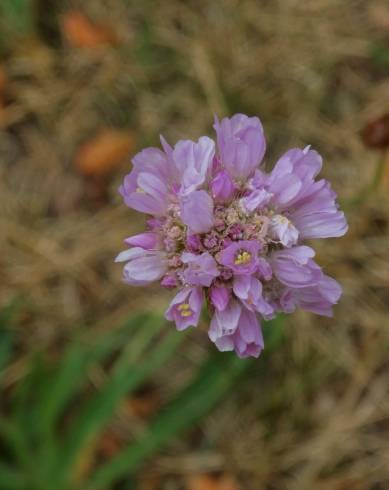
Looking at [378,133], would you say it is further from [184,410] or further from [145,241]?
[184,410]

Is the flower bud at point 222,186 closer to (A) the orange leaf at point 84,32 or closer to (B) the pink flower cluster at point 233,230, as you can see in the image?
(B) the pink flower cluster at point 233,230

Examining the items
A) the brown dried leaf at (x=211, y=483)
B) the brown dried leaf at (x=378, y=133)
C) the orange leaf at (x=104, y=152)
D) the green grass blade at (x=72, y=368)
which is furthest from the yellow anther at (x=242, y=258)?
the orange leaf at (x=104, y=152)

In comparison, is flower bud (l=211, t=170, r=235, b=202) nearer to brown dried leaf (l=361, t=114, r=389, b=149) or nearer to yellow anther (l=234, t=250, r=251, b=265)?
yellow anther (l=234, t=250, r=251, b=265)

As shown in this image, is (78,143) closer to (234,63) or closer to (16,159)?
(16,159)


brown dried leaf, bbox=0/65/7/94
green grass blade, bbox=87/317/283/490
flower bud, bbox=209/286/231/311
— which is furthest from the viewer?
brown dried leaf, bbox=0/65/7/94

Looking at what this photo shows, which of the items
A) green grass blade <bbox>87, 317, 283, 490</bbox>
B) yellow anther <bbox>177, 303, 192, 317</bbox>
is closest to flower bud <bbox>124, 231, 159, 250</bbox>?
yellow anther <bbox>177, 303, 192, 317</bbox>

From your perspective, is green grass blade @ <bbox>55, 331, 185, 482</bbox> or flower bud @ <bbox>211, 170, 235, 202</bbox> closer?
flower bud @ <bbox>211, 170, 235, 202</bbox>
